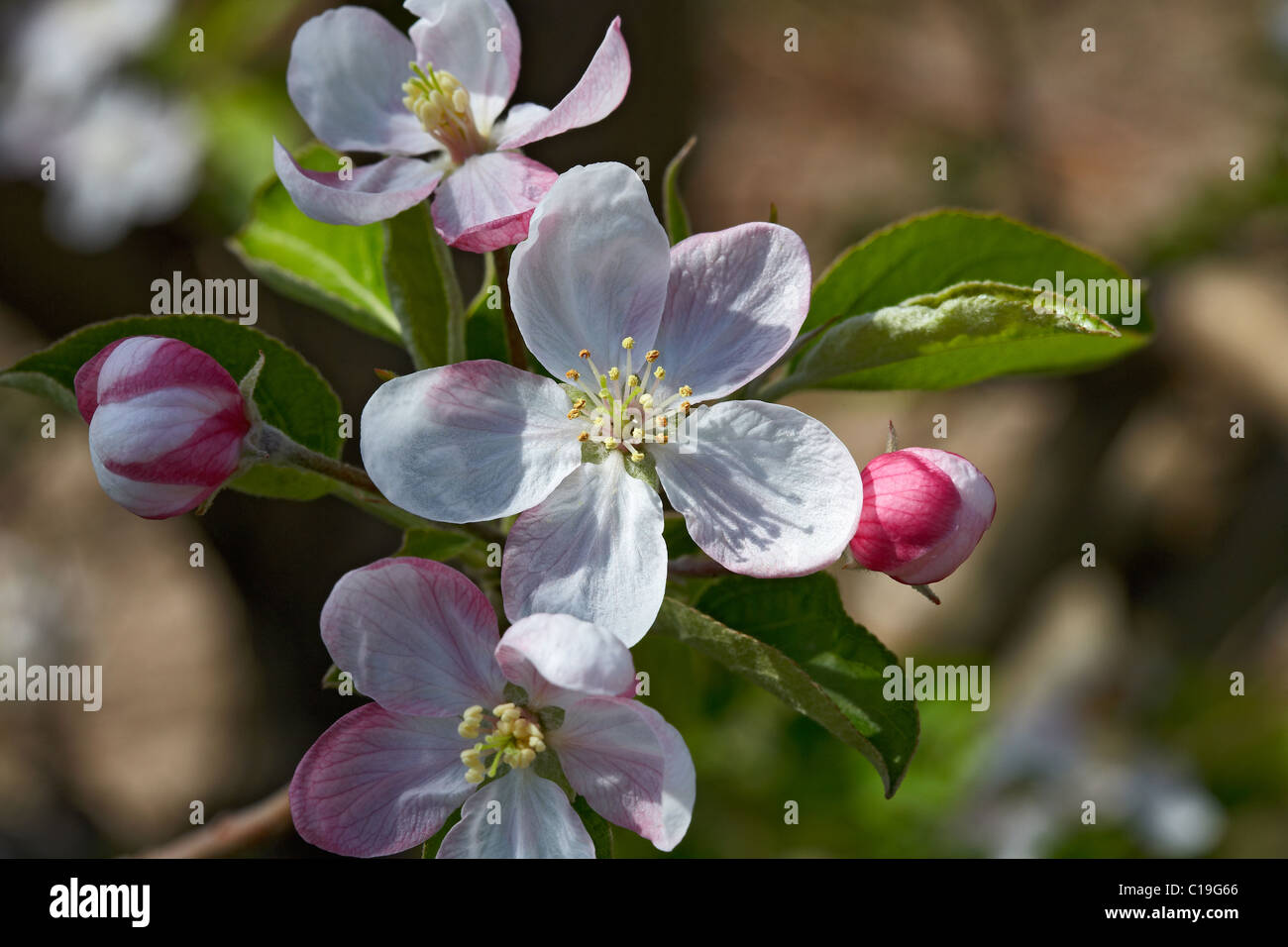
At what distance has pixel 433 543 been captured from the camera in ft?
3.70

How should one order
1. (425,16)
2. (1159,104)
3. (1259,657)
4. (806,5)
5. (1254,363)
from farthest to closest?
1. (806,5)
2. (1159,104)
3. (1259,657)
4. (1254,363)
5. (425,16)

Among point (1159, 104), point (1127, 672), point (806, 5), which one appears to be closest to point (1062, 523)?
point (1127, 672)

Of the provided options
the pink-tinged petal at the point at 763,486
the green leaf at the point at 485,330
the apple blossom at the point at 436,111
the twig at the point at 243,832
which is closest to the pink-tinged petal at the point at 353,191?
the apple blossom at the point at 436,111

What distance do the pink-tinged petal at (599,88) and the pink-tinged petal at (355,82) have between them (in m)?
0.21

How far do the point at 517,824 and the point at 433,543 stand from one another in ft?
0.89

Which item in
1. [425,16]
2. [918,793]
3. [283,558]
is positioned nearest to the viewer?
[425,16]

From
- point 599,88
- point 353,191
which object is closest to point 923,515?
point 599,88

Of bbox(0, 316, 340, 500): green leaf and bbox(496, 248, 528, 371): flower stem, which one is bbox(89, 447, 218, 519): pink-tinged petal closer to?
bbox(0, 316, 340, 500): green leaf

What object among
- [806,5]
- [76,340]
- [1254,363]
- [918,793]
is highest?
[806,5]

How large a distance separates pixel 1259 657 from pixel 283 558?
128 inches

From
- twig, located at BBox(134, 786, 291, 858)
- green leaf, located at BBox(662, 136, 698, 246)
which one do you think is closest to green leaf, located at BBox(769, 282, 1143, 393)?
green leaf, located at BBox(662, 136, 698, 246)

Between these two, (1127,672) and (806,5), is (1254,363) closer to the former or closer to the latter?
(1127,672)

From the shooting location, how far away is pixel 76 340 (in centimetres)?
112

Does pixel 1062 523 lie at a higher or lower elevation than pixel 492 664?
higher
